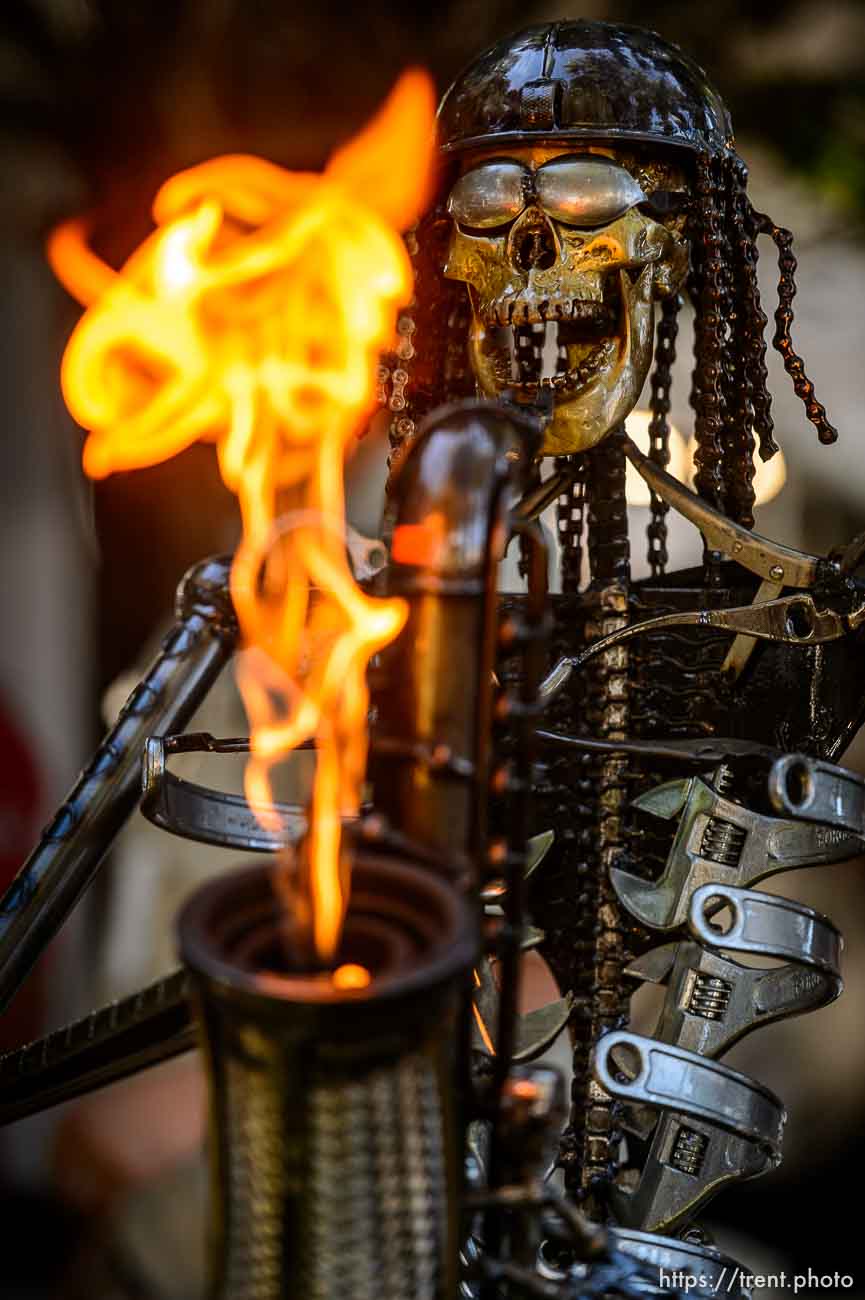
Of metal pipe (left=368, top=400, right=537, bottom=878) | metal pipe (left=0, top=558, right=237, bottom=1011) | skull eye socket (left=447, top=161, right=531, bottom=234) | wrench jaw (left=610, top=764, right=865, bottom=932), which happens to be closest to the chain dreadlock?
skull eye socket (left=447, top=161, right=531, bottom=234)

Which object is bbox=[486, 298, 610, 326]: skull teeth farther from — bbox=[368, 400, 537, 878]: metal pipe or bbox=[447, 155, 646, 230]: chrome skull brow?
bbox=[368, 400, 537, 878]: metal pipe

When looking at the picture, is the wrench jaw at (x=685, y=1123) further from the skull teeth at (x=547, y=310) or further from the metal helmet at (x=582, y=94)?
the metal helmet at (x=582, y=94)

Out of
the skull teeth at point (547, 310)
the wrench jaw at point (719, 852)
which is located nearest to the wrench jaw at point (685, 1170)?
the wrench jaw at point (719, 852)

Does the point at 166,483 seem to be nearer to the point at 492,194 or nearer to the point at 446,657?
the point at 492,194

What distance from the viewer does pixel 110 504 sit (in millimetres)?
4773

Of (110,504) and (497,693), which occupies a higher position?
(110,504)

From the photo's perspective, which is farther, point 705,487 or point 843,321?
point 843,321

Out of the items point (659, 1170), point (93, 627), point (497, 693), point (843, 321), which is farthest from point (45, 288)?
point (659, 1170)

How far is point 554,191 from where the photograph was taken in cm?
197

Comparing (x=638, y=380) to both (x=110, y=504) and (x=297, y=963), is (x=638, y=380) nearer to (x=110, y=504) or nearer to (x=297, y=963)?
(x=297, y=963)

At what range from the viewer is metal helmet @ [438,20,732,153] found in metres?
1.99

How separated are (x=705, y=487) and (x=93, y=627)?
11.2 feet

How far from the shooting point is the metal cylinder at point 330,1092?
43.9 inches

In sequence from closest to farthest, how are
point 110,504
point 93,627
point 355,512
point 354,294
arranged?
point 354,294
point 355,512
point 110,504
point 93,627
